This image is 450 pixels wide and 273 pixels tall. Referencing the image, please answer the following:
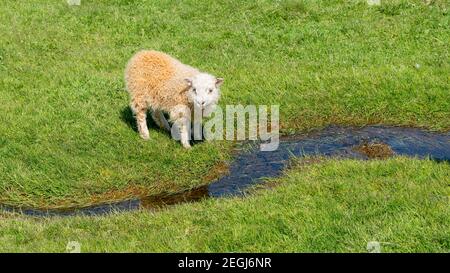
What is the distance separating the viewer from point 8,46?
1747 cm

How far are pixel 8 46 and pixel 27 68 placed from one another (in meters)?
1.68

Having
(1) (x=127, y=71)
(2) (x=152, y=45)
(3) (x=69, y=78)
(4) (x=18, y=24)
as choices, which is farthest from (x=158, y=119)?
(4) (x=18, y=24)

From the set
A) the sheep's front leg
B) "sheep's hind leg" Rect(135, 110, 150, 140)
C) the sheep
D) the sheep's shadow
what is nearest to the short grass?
the sheep

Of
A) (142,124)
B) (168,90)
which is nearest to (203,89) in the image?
(168,90)

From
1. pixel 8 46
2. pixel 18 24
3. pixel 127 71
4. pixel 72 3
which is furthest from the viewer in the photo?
pixel 72 3

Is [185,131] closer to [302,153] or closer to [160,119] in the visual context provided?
[160,119]

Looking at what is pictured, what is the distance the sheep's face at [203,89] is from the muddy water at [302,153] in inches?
50.1

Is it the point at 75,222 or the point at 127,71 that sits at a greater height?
the point at 127,71

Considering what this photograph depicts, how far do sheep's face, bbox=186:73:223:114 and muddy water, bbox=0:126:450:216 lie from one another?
127 centimetres

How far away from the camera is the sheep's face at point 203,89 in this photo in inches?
444
